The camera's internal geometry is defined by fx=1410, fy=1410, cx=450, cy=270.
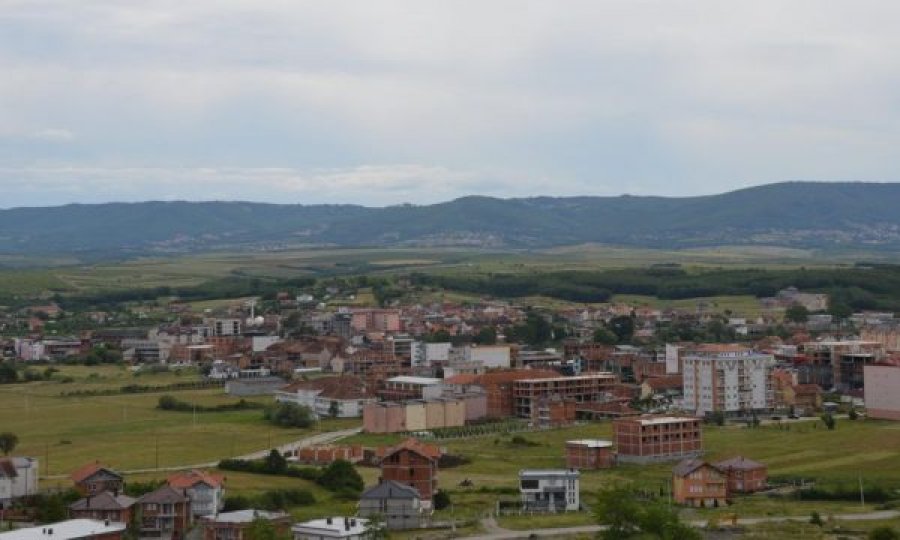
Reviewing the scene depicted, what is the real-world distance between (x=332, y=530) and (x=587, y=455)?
12.7m

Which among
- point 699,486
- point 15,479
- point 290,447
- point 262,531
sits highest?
point 262,531

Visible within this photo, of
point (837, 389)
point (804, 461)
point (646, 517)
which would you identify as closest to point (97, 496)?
point (646, 517)

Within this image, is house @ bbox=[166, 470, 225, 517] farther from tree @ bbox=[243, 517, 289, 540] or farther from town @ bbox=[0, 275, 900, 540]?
tree @ bbox=[243, 517, 289, 540]

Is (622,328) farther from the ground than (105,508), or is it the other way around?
(105,508)

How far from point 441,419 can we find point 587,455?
33.4 ft

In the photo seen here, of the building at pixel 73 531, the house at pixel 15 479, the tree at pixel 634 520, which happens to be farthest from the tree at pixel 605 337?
the building at pixel 73 531

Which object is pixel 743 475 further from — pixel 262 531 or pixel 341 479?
pixel 262 531

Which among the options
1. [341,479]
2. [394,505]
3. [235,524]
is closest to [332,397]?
[341,479]

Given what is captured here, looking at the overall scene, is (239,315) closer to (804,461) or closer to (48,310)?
(48,310)

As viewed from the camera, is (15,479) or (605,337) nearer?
(15,479)

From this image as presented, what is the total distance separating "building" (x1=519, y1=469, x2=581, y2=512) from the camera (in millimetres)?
30250

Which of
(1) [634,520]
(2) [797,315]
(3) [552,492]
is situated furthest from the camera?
(2) [797,315]

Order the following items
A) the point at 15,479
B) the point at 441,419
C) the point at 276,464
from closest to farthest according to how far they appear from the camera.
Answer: the point at 15,479, the point at 276,464, the point at 441,419

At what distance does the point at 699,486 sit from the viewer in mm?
31375
